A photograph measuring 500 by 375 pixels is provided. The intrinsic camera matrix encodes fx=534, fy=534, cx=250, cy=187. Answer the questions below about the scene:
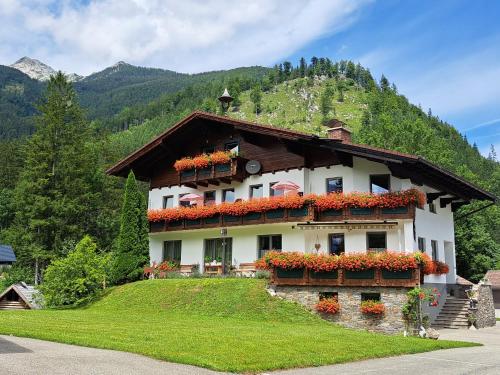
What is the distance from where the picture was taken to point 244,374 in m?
10.2

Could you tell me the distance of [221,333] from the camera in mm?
15398

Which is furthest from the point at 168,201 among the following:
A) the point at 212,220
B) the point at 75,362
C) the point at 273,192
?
the point at 75,362

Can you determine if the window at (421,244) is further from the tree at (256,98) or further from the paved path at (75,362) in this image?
the tree at (256,98)

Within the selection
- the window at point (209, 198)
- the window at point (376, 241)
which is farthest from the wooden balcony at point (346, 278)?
the window at point (209, 198)

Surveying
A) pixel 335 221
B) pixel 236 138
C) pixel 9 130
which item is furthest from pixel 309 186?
pixel 9 130

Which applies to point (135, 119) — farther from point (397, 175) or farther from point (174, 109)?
point (397, 175)

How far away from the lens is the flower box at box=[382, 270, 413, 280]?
21.7 m

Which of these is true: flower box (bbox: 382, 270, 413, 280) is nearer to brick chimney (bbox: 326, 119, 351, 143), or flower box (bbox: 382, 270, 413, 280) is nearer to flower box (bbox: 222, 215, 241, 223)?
flower box (bbox: 222, 215, 241, 223)

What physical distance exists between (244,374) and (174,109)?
17167 cm

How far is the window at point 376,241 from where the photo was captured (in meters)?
26.0

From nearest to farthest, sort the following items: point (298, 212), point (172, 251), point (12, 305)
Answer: point (298, 212), point (172, 251), point (12, 305)

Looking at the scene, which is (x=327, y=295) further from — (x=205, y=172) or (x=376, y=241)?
(x=205, y=172)

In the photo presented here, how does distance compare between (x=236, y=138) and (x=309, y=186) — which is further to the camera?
(x=236, y=138)

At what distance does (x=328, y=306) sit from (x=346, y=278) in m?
1.42
